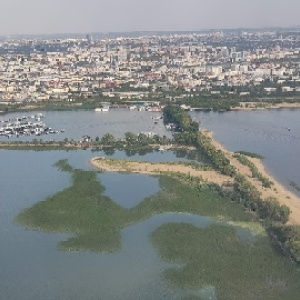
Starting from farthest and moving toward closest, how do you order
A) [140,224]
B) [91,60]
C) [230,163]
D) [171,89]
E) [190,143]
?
[91,60] < [171,89] < [190,143] < [230,163] < [140,224]

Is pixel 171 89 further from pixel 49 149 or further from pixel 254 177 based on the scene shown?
pixel 254 177

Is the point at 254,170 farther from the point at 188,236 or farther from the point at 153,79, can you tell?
the point at 153,79

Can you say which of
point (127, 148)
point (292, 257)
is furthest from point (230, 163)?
point (292, 257)

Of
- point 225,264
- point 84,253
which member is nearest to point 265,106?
point 225,264

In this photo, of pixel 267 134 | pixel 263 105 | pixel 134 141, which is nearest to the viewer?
pixel 134 141

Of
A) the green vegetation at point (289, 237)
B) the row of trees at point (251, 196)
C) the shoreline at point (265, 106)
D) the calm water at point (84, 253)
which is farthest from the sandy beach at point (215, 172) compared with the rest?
the shoreline at point (265, 106)

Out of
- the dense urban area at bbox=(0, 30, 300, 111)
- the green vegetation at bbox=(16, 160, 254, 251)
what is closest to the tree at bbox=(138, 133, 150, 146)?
the green vegetation at bbox=(16, 160, 254, 251)
